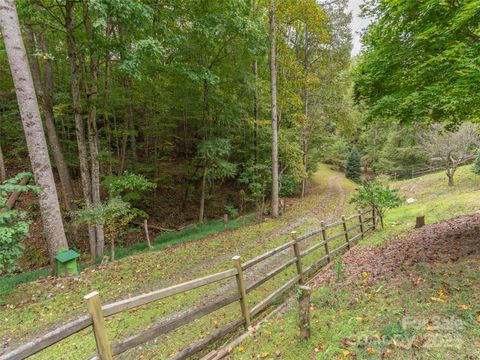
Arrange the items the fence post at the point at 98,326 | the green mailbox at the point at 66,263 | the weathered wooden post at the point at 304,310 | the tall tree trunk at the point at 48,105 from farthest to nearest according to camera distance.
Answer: the tall tree trunk at the point at 48,105, the green mailbox at the point at 66,263, the weathered wooden post at the point at 304,310, the fence post at the point at 98,326

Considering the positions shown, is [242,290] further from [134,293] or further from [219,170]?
[219,170]

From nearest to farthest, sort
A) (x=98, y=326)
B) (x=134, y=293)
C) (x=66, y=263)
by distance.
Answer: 1. (x=98, y=326)
2. (x=134, y=293)
3. (x=66, y=263)

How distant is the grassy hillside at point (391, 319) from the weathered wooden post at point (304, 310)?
102 millimetres

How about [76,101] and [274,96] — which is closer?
[76,101]

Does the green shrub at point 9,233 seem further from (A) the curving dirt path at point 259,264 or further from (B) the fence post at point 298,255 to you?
(B) the fence post at point 298,255

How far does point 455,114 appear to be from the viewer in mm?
5387

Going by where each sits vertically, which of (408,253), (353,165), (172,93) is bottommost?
(353,165)

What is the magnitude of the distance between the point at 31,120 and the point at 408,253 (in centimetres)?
994

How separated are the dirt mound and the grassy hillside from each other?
138mm

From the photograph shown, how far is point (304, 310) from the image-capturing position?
10.6ft

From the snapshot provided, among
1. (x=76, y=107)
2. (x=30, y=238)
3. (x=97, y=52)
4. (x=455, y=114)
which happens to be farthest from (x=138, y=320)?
(x=30, y=238)

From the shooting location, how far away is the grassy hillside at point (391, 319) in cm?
273

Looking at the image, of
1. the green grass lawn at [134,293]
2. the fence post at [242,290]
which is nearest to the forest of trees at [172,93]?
the green grass lawn at [134,293]

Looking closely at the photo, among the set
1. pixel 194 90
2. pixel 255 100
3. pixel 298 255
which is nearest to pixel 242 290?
pixel 298 255
